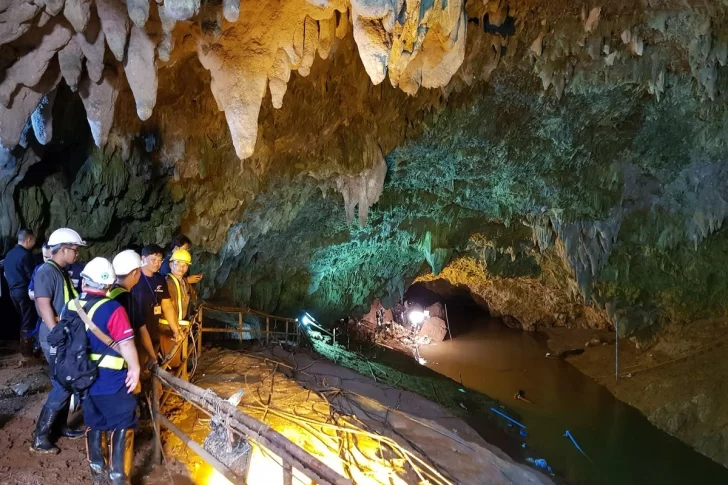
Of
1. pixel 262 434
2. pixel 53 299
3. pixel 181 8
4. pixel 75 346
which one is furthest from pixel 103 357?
pixel 181 8

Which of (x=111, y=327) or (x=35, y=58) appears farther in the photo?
(x=35, y=58)

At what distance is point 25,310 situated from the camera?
548 centimetres

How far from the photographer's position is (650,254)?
37.4ft

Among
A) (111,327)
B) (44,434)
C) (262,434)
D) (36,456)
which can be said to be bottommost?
(36,456)

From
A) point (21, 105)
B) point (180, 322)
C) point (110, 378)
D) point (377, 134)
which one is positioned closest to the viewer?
point (110, 378)

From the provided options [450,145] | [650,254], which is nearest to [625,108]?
[450,145]

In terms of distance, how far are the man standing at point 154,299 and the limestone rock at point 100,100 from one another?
129 cm

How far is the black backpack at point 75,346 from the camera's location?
2688 millimetres

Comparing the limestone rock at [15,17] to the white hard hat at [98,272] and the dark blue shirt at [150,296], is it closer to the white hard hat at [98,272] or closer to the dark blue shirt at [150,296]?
the dark blue shirt at [150,296]

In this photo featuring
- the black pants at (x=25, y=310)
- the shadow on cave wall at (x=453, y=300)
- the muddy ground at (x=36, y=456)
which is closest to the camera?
the muddy ground at (x=36, y=456)

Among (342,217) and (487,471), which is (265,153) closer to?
(342,217)

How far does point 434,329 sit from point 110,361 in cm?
1674

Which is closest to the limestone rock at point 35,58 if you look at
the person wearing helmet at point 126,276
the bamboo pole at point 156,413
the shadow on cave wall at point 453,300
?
the person wearing helmet at point 126,276

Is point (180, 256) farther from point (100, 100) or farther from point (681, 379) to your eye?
point (681, 379)
